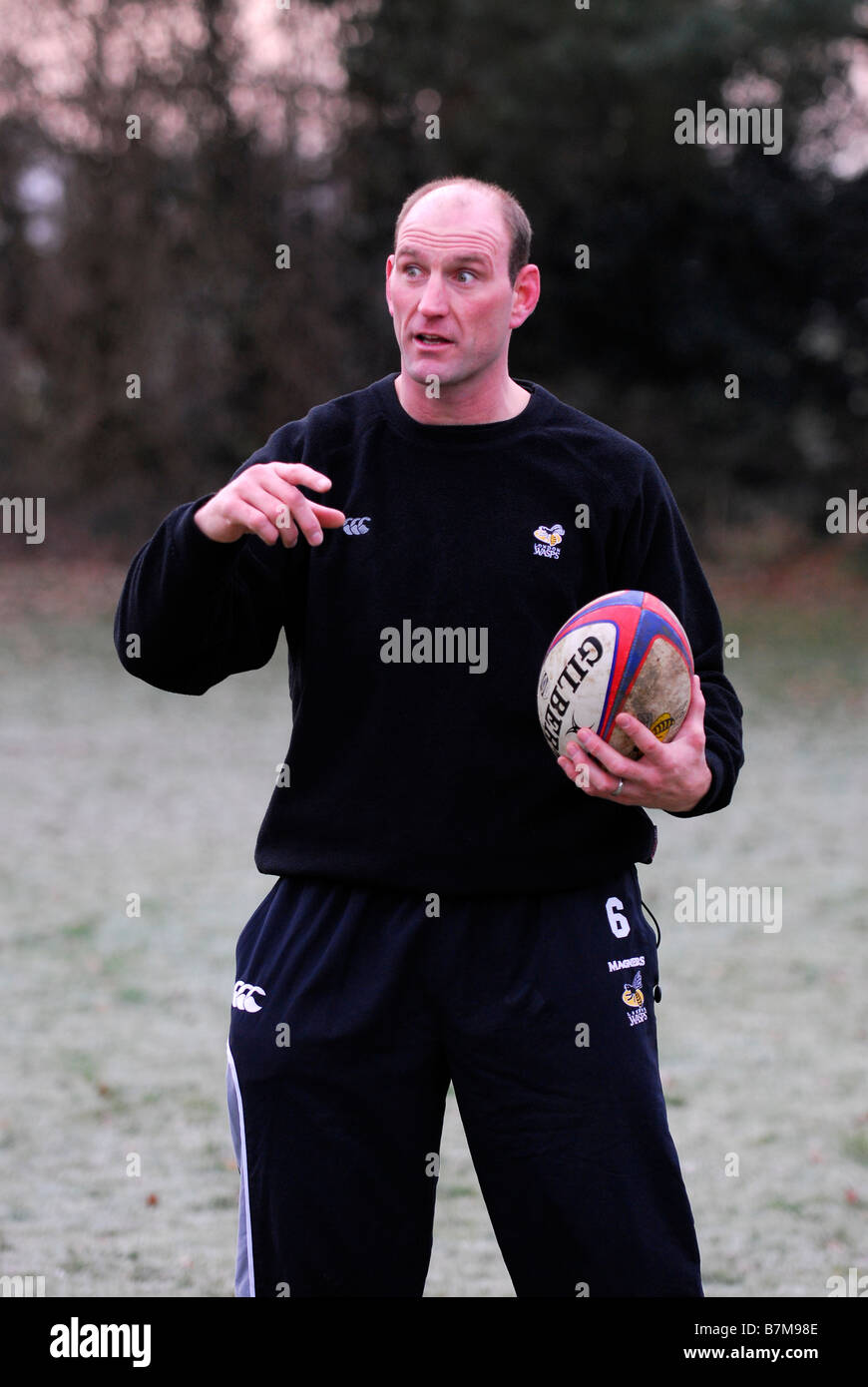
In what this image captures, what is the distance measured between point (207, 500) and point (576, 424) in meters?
0.76

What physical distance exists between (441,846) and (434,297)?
3.15 feet

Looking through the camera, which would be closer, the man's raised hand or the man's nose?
the man's raised hand

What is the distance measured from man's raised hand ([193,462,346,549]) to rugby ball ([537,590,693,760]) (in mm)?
470

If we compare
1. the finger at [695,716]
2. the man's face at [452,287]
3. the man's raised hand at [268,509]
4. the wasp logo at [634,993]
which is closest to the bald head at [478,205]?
the man's face at [452,287]

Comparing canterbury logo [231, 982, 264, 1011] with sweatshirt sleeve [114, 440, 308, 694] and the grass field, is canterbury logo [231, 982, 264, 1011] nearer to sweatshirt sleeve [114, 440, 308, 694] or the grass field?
sweatshirt sleeve [114, 440, 308, 694]

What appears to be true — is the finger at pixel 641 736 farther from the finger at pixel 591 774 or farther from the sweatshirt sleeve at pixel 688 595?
the sweatshirt sleeve at pixel 688 595

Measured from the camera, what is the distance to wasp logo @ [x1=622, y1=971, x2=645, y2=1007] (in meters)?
2.88

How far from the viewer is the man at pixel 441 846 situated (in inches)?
110

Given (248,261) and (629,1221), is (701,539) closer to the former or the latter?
(248,261)

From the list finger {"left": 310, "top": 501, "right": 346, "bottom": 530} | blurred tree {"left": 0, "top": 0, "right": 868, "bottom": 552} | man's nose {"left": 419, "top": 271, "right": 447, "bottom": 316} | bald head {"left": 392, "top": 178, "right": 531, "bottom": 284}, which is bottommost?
finger {"left": 310, "top": 501, "right": 346, "bottom": 530}

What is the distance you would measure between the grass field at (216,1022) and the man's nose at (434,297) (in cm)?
289

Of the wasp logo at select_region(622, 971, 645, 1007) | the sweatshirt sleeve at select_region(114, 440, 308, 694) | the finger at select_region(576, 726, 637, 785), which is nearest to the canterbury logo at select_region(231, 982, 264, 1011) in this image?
the sweatshirt sleeve at select_region(114, 440, 308, 694)

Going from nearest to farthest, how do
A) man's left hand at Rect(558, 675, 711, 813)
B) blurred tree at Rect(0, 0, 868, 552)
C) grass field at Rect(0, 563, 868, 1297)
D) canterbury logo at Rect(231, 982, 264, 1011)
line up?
1. man's left hand at Rect(558, 675, 711, 813)
2. canterbury logo at Rect(231, 982, 264, 1011)
3. grass field at Rect(0, 563, 868, 1297)
4. blurred tree at Rect(0, 0, 868, 552)

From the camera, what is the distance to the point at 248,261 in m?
24.1
